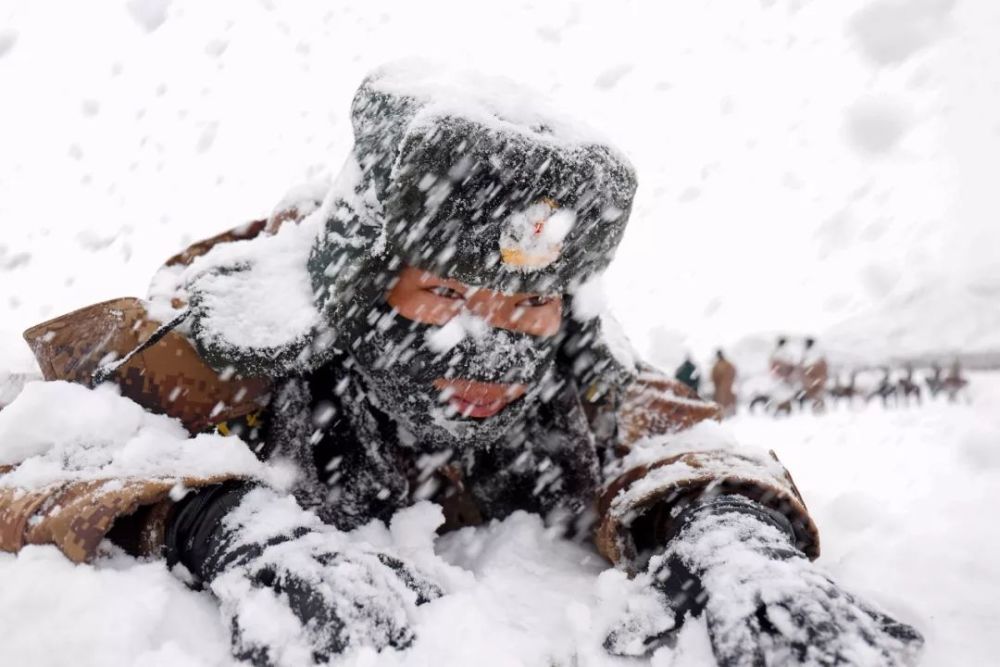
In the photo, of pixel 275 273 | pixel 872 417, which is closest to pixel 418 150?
pixel 275 273

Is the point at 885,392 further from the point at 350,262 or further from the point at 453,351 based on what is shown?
the point at 350,262

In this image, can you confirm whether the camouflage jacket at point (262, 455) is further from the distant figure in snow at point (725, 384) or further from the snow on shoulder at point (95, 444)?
the distant figure in snow at point (725, 384)

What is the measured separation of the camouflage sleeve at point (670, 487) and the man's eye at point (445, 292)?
Result: 643mm

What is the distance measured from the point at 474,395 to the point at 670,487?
20.1 inches

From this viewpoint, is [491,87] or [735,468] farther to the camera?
[735,468]

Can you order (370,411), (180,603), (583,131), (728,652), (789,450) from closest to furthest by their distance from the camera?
(728,652) → (180,603) → (583,131) → (370,411) → (789,450)

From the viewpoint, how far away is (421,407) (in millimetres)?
1490

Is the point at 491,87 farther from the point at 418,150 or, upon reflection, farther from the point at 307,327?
the point at 307,327

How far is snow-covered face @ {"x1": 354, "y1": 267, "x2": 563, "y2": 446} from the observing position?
1.42m

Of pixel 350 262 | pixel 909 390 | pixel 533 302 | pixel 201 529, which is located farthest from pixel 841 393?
pixel 201 529

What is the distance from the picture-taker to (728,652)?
0.97m

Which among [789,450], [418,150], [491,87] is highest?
[491,87]

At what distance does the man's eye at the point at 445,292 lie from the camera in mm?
1420

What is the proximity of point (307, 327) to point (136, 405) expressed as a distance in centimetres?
41
